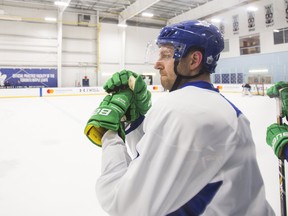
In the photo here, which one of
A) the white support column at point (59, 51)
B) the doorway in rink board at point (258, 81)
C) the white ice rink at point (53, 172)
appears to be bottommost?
the white ice rink at point (53, 172)

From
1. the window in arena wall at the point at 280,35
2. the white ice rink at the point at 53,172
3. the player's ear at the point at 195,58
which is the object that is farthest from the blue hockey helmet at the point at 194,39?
the window in arena wall at the point at 280,35

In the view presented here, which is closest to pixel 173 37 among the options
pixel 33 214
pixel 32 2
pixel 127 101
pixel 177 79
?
pixel 177 79

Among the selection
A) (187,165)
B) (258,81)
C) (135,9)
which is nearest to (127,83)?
(187,165)

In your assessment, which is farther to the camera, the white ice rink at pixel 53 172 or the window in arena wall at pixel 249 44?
the window in arena wall at pixel 249 44

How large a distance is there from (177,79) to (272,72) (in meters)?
20.5

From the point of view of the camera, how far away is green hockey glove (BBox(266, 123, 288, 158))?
5.48 feet

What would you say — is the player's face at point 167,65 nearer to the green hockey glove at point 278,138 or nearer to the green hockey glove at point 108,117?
the green hockey glove at point 108,117

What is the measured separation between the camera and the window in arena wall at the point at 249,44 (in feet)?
68.1

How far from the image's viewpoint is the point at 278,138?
1711 millimetres

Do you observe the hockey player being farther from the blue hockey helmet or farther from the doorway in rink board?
the doorway in rink board

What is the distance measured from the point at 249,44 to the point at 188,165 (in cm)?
2298

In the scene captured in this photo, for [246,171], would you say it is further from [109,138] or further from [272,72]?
[272,72]

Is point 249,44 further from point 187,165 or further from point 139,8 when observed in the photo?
point 187,165

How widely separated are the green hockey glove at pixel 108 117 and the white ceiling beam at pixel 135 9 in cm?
1743
